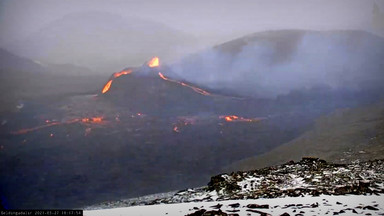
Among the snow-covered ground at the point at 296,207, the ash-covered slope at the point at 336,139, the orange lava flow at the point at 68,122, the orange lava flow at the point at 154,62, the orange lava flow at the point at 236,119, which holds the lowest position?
the snow-covered ground at the point at 296,207

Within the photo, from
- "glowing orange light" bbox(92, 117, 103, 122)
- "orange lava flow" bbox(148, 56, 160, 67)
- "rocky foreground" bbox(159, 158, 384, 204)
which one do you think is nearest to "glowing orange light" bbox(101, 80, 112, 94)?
"glowing orange light" bbox(92, 117, 103, 122)

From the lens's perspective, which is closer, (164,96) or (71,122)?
(71,122)

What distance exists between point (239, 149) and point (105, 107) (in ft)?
31.8

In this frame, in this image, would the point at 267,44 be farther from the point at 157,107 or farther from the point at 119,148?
the point at 119,148

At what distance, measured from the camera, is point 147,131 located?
22.5 m

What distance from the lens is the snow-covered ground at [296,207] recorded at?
25.3 feet

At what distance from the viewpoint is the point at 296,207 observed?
8180 millimetres

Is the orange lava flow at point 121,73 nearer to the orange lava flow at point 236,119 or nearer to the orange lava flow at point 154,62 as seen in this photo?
the orange lava flow at point 154,62

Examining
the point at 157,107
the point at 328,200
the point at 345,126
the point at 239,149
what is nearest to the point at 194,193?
the point at 328,200

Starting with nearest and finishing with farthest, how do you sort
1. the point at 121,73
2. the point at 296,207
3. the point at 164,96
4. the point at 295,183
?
the point at 296,207
the point at 295,183
the point at 121,73
the point at 164,96

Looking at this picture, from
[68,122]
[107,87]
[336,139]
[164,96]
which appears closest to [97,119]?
[68,122]

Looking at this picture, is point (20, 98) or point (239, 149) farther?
point (239, 149)

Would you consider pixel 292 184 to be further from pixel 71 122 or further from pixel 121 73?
pixel 71 122

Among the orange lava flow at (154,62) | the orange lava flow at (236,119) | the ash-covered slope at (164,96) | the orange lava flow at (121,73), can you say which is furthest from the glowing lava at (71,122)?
the orange lava flow at (236,119)
